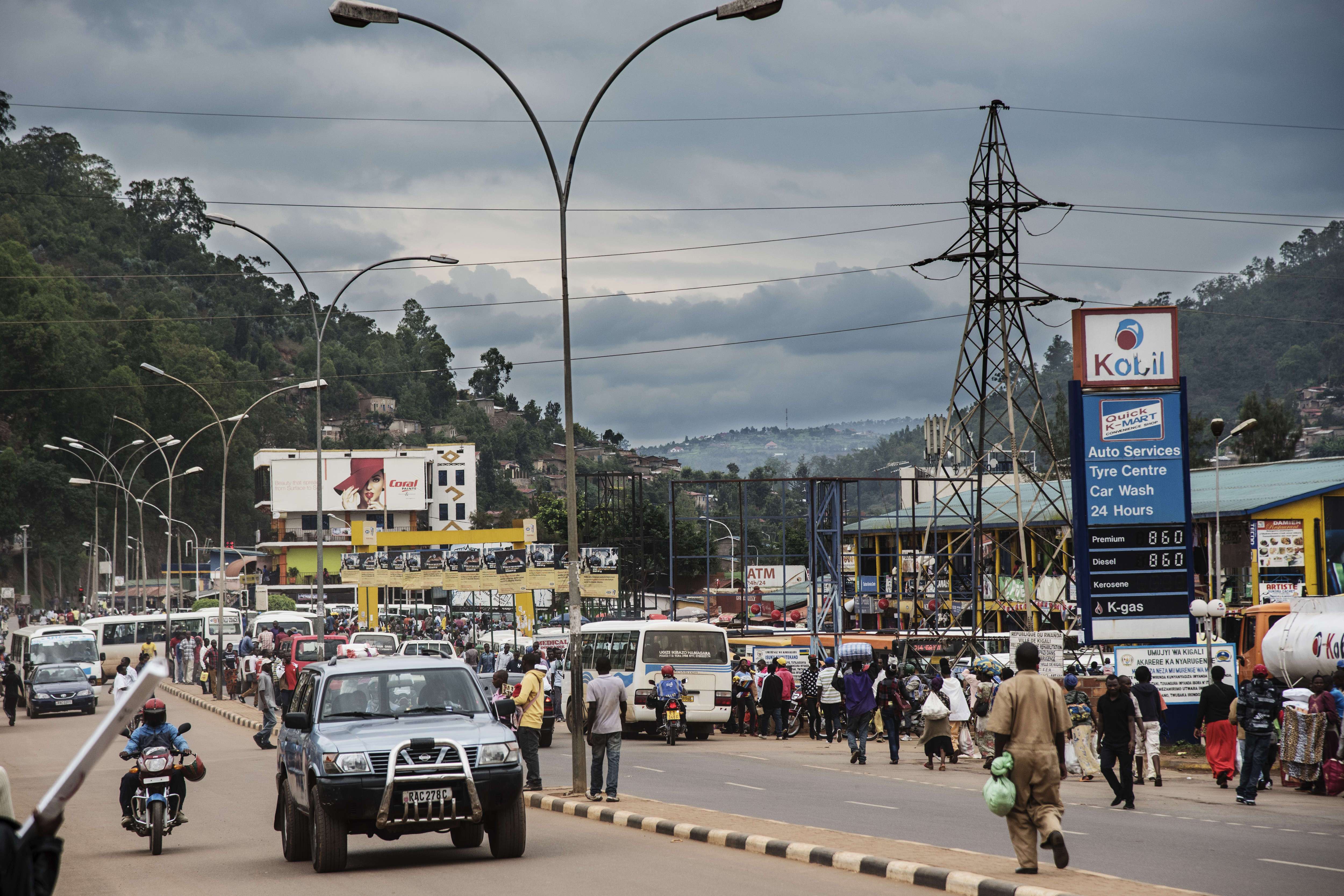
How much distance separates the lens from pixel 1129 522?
25234mm

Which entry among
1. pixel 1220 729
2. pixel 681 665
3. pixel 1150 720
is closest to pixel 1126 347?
pixel 1150 720

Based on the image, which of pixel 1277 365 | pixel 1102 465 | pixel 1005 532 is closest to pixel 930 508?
pixel 1005 532

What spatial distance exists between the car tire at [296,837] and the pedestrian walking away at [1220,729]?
42.4ft

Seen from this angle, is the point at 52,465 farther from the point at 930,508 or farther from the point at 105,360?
the point at 930,508

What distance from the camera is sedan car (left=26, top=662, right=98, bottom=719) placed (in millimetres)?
37938

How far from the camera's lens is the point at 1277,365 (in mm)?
179875

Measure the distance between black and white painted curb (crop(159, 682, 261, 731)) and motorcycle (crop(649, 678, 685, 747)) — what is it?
8.36 meters

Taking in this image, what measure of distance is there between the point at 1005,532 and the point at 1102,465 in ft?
105

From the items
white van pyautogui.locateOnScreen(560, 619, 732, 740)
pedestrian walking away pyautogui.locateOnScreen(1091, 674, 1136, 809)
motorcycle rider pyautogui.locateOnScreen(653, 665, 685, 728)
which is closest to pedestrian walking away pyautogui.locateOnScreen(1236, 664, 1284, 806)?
pedestrian walking away pyautogui.locateOnScreen(1091, 674, 1136, 809)

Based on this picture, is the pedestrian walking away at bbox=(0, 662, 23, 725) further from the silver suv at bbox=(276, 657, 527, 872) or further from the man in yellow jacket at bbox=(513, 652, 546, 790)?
the silver suv at bbox=(276, 657, 527, 872)

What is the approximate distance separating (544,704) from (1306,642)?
536 inches

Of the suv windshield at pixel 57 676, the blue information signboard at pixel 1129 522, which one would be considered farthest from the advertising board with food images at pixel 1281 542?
the suv windshield at pixel 57 676

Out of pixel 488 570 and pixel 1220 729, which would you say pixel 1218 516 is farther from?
pixel 488 570

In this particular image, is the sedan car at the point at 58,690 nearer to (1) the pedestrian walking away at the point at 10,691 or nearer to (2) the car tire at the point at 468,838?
(1) the pedestrian walking away at the point at 10,691
